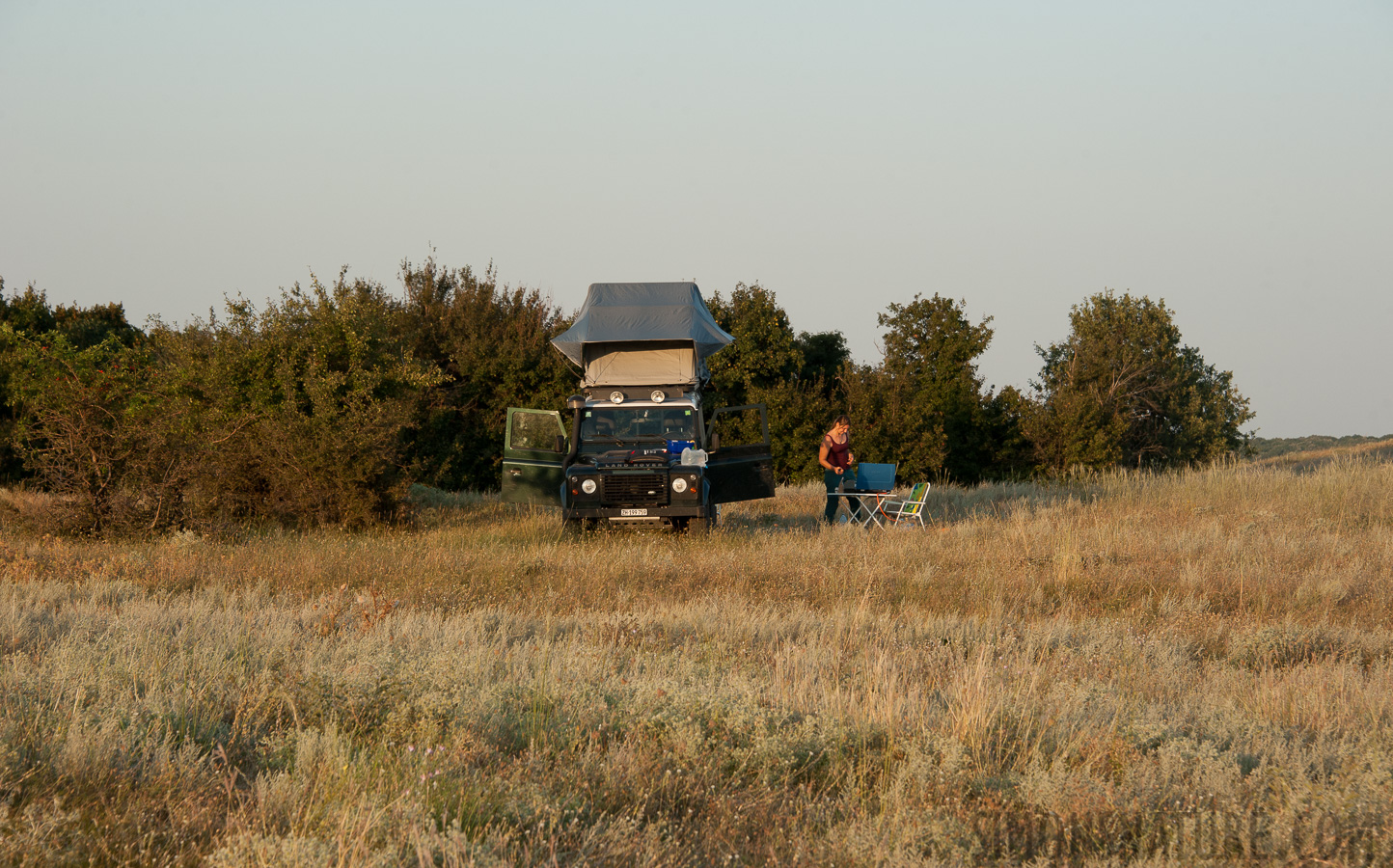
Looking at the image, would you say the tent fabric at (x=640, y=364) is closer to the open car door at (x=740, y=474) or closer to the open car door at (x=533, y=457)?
the open car door at (x=533, y=457)

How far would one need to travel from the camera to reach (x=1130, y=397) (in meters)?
41.3

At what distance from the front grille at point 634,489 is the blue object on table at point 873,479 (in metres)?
4.38

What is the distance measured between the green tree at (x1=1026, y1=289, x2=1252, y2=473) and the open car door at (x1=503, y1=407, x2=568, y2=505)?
24.9m

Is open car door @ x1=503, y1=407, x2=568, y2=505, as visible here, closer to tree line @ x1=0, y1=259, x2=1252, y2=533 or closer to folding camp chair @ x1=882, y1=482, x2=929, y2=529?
tree line @ x1=0, y1=259, x2=1252, y2=533

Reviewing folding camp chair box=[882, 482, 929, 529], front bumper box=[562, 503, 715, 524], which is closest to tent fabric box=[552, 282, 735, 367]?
front bumper box=[562, 503, 715, 524]

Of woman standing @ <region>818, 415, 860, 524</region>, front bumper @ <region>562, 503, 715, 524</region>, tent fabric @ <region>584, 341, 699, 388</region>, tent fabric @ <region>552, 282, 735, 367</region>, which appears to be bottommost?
front bumper @ <region>562, 503, 715, 524</region>

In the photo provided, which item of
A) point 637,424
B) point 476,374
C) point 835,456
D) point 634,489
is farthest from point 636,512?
point 476,374

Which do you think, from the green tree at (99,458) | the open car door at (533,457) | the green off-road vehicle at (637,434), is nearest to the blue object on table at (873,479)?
the green off-road vehicle at (637,434)

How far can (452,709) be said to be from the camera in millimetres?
4352

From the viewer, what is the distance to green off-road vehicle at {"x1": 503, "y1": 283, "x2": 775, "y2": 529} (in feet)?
40.9

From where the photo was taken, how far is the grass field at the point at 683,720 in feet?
10.6

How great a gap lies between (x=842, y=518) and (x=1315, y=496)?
770 centimetres

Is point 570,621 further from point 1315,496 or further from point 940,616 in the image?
point 1315,496

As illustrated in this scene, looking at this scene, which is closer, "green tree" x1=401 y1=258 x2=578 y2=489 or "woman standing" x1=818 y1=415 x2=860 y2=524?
"woman standing" x1=818 y1=415 x2=860 y2=524
